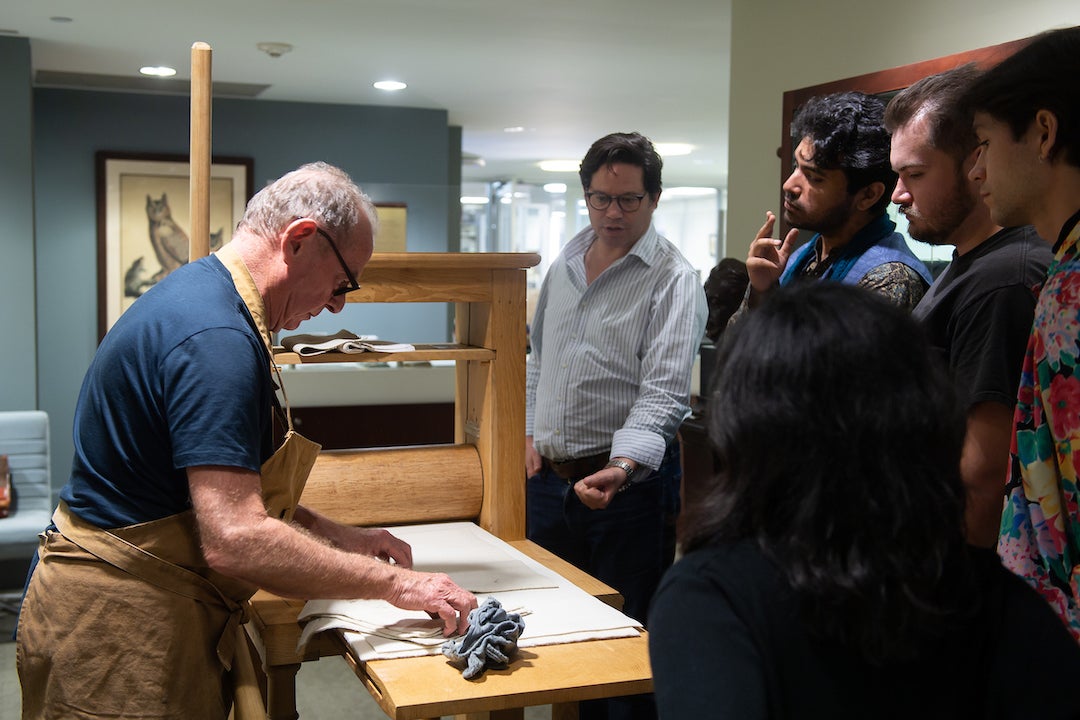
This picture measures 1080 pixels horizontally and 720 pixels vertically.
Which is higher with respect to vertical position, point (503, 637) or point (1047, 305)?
point (1047, 305)

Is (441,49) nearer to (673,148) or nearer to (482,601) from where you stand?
(482,601)

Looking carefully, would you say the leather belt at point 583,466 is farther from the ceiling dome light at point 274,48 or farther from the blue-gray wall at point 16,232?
the blue-gray wall at point 16,232

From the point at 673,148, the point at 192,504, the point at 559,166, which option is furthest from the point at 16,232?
the point at 559,166

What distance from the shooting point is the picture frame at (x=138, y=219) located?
6734 mm

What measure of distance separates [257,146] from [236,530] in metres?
5.98

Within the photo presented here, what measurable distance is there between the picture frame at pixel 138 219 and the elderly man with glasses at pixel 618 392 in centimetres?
474

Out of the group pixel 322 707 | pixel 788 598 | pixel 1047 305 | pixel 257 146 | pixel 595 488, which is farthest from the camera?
pixel 257 146

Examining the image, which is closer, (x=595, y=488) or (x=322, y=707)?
(x=595, y=488)

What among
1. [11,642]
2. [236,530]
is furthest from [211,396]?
[11,642]

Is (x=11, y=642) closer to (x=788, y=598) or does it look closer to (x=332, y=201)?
(x=332, y=201)

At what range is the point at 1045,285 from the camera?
4.63 ft

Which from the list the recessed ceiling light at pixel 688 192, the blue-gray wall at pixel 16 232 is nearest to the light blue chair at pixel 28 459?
the blue-gray wall at pixel 16 232

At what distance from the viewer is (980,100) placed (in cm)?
142

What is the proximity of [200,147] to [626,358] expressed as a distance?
114 cm
